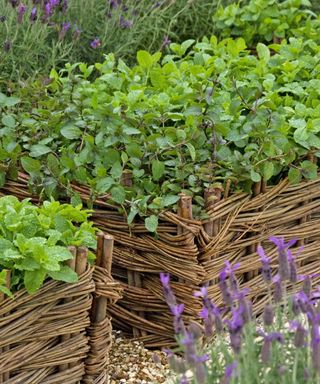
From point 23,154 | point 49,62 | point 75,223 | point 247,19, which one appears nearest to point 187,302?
point 75,223

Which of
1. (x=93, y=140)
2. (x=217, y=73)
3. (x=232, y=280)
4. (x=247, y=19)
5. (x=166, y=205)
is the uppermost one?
(x=247, y=19)

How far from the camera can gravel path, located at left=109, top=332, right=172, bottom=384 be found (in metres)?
3.79

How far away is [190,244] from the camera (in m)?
3.72

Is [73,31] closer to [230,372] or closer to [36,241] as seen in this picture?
[36,241]

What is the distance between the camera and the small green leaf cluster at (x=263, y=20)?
577 cm

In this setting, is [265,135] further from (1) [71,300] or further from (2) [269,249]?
(1) [71,300]

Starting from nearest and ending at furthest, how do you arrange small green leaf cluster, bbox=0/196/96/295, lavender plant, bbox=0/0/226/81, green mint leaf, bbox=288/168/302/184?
small green leaf cluster, bbox=0/196/96/295 < green mint leaf, bbox=288/168/302/184 < lavender plant, bbox=0/0/226/81

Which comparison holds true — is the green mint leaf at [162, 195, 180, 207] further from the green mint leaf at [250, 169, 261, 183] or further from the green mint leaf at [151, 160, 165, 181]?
the green mint leaf at [250, 169, 261, 183]

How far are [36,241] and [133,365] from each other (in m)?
1.00

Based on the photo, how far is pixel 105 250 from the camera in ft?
11.2

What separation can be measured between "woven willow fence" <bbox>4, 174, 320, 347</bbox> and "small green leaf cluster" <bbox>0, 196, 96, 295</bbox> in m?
0.45

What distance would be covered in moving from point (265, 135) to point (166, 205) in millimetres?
557

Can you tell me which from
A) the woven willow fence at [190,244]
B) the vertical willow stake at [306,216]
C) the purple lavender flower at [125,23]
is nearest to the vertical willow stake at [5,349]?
the woven willow fence at [190,244]

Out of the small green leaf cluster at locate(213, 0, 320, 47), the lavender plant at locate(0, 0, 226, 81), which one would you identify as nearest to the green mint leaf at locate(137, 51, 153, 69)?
the lavender plant at locate(0, 0, 226, 81)
